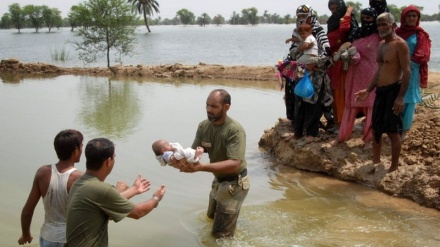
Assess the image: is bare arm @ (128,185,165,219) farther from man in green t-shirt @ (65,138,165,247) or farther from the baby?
the baby

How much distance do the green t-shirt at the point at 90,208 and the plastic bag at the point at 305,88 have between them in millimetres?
4271

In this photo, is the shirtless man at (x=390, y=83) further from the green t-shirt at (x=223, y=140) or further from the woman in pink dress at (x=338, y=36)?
the green t-shirt at (x=223, y=140)

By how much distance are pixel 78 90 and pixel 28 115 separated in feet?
15.3

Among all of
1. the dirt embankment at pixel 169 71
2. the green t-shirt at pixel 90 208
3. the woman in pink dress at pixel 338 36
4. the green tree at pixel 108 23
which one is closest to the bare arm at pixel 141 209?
the green t-shirt at pixel 90 208

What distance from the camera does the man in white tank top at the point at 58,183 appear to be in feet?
10.7

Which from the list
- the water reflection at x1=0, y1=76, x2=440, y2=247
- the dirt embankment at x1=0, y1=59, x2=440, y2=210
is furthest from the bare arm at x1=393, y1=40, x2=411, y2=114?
the water reflection at x1=0, y1=76, x2=440, y2=247

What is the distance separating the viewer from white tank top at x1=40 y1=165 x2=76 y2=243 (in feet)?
10.8

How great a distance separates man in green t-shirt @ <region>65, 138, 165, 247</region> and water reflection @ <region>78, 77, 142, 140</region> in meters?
5.90

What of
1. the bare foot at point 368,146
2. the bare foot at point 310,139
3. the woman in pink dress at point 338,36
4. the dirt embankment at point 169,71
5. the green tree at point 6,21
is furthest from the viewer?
the green tree at point 6,21

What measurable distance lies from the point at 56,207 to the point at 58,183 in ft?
0.52

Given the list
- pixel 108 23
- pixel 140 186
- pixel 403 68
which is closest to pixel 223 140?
pixel 140 186

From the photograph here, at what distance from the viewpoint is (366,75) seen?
686 centimetres

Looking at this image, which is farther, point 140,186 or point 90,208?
point 140,186

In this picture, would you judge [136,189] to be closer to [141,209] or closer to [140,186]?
[140,186]
